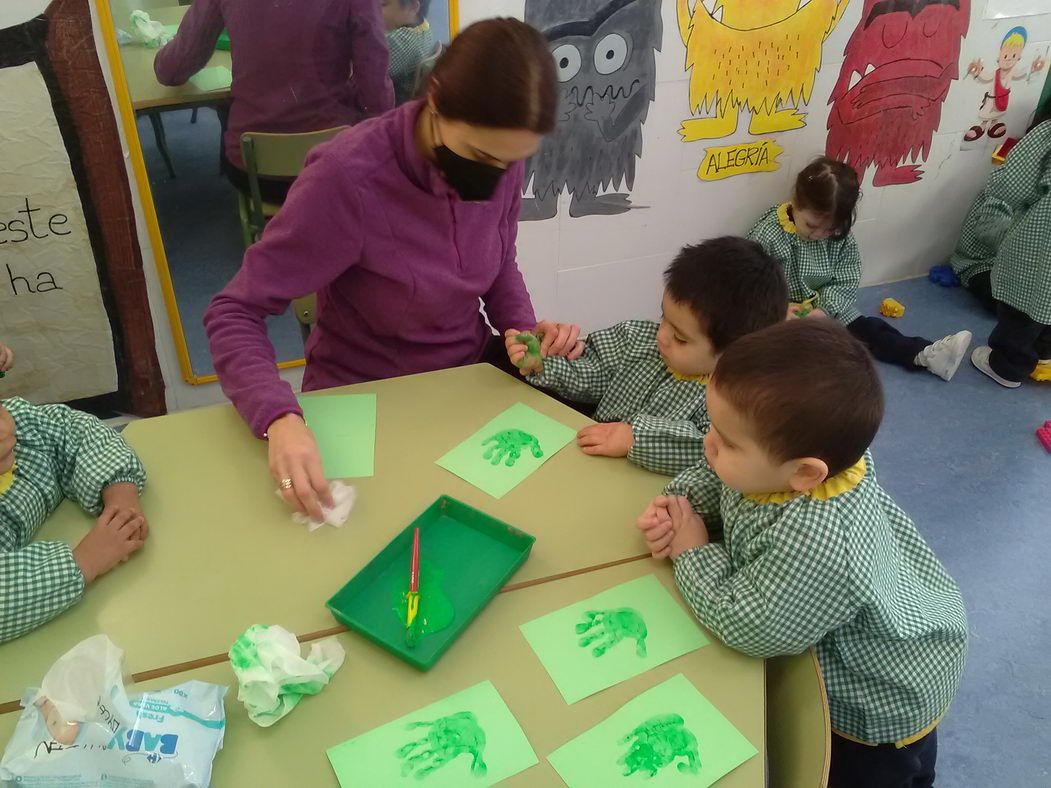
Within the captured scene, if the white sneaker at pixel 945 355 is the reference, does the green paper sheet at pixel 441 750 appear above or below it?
above

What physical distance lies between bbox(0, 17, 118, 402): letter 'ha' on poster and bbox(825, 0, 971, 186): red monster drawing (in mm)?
2364

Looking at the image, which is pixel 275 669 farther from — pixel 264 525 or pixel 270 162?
pixel 270 162

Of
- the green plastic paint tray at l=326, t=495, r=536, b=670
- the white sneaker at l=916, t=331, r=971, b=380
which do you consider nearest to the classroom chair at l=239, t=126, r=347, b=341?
the green plastic paint tray at l=326, t=495, r=536, b=670

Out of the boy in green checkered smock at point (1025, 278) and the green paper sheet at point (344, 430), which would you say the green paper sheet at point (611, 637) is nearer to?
the green paper sheet at point (344, 430)

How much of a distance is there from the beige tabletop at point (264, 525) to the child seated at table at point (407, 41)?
1083 mm

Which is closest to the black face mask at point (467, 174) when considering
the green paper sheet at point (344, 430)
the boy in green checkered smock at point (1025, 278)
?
the green paper sheet at point (344, 430)

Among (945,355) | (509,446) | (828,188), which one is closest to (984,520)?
(945,355)

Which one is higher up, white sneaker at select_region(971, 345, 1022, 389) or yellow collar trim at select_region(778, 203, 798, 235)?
yellow collar trim at select_region(778, 203, 798, 235)

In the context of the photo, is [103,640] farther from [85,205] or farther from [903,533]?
[85,205]

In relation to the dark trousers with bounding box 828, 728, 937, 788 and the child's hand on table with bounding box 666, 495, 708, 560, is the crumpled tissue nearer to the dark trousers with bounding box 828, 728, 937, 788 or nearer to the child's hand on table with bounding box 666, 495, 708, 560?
the child's hand on table with bounding box 666, 495, 708, 560

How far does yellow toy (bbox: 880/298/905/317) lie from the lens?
125 inches

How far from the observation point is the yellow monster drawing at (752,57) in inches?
91.5

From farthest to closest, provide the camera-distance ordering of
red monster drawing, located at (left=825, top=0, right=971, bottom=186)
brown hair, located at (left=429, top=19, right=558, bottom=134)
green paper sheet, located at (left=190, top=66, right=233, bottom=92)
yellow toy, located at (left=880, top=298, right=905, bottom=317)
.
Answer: yellow toy, located at (left=880, top=298, right=905, bottom=317) < red monster drawing, located at (left=825, top=0, right=971, bottom=186) < green paper sheet, located at (left=190, top=66, right=233, bottom=92) < brown hair, located at (left=429, top=19, right=558, bottom=134)

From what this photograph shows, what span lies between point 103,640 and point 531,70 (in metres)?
0.83
